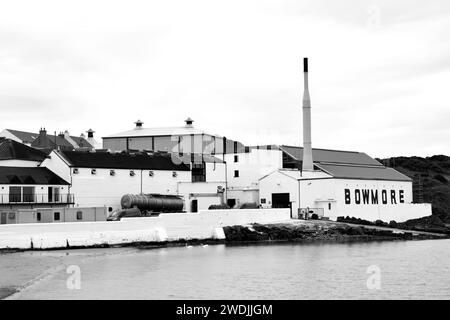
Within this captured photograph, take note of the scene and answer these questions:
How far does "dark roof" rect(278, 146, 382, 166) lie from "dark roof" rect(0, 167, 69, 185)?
95.8 ft

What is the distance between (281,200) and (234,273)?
101ft

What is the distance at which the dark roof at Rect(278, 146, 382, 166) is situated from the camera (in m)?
76.9

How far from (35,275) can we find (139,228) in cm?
1525

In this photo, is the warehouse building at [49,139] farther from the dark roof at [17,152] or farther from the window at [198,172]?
the dark roof at [17,152]

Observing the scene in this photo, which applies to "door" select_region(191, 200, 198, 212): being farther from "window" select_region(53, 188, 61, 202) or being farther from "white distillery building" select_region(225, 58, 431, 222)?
"window" select_region(53, 188, 61, 202)

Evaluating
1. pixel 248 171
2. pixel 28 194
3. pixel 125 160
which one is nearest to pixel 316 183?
pixel 248 171

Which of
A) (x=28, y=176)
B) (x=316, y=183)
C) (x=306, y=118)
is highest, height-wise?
(x=306, y=118)

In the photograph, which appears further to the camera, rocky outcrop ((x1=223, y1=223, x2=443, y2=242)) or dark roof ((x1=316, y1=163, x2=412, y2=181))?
dark roof ((x1=316, y1=163, x2=412, y2=181))

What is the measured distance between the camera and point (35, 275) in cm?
3369

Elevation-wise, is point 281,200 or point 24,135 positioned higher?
point 24,135

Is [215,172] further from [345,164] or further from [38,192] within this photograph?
[38,192]

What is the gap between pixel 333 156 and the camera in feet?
261

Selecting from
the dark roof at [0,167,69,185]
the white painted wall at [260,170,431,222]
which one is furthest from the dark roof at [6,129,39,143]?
the white painted wall at [260,170,431,222]
